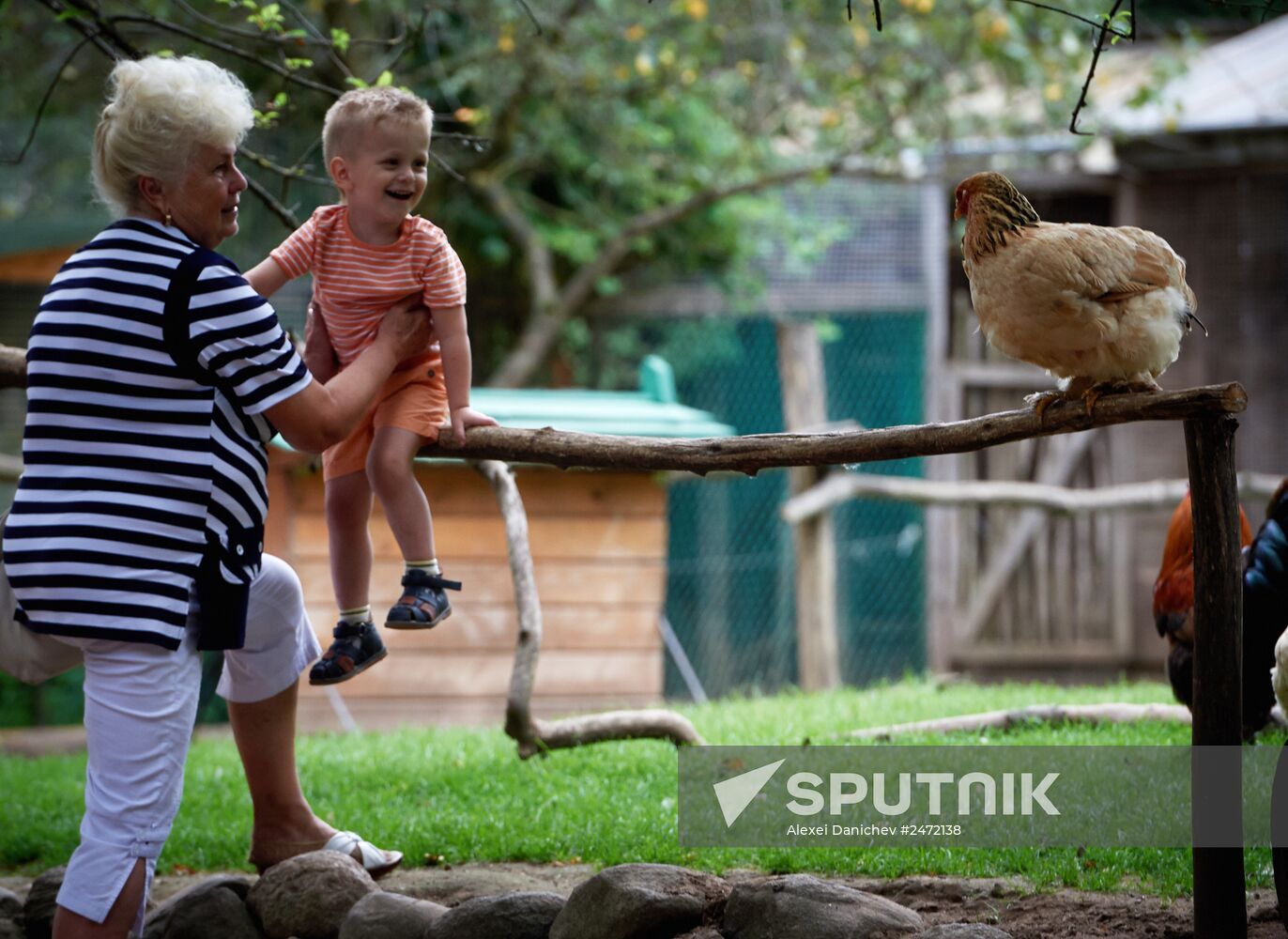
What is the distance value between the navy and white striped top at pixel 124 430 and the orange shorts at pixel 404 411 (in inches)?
27.7

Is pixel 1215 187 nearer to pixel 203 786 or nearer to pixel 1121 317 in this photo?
pixel 1121 317

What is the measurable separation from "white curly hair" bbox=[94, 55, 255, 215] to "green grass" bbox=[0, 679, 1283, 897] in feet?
7.13

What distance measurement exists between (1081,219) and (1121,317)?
6.32 meters

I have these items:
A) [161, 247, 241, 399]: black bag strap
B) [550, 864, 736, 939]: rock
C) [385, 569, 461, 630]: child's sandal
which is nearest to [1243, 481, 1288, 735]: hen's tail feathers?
[550, 864, 736, 939]: rock

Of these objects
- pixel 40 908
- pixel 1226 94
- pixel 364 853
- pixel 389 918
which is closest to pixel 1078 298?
pixel 389 918

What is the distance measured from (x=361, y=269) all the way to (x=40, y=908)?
1.88 meters

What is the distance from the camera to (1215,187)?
862 cm

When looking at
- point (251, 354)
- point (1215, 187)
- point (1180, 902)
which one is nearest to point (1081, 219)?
point (1215, 187)

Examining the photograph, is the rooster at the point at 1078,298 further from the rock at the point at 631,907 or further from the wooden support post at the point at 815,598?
the wooden support post at the point at 815,598

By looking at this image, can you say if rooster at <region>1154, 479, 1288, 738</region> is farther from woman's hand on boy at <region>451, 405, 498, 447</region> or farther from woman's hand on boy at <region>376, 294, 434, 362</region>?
woman's hand on boy at <region>376, 294, 434, 362</region>

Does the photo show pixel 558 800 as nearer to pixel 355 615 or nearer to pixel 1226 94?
pixel 355 615

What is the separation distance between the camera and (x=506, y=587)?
6.87 metres

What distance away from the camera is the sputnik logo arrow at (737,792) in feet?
13.1

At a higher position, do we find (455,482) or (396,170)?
(396,170)
